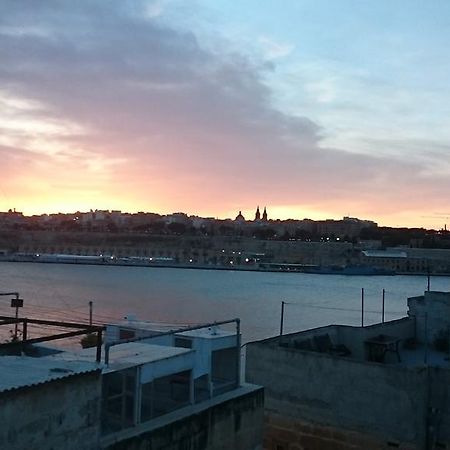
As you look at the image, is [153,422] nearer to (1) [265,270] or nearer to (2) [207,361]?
(2) [207,361]

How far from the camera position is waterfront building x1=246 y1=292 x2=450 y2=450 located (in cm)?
759

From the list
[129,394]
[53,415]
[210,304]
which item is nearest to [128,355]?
[129,394]

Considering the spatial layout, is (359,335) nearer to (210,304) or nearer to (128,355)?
(128,355)

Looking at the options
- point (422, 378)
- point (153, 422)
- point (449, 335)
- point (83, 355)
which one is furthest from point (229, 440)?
point (449, 335)

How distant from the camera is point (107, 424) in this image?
434 cm

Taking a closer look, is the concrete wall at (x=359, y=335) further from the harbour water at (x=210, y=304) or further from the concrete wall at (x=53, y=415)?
the harbour water at (x=210, y=304)

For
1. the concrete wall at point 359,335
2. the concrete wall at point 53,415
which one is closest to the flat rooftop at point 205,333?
the concrete wall at point 53,415

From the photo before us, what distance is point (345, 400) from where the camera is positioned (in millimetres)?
8086

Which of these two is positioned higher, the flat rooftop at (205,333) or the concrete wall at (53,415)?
the flat rooftop at (205,333)

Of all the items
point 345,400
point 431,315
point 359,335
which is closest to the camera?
point 345,400

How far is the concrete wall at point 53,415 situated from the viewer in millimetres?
3236

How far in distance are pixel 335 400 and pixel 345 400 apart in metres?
0.13

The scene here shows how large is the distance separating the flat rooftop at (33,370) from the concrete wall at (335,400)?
4779 mm

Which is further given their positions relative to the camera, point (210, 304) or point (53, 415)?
point (210, 304)
